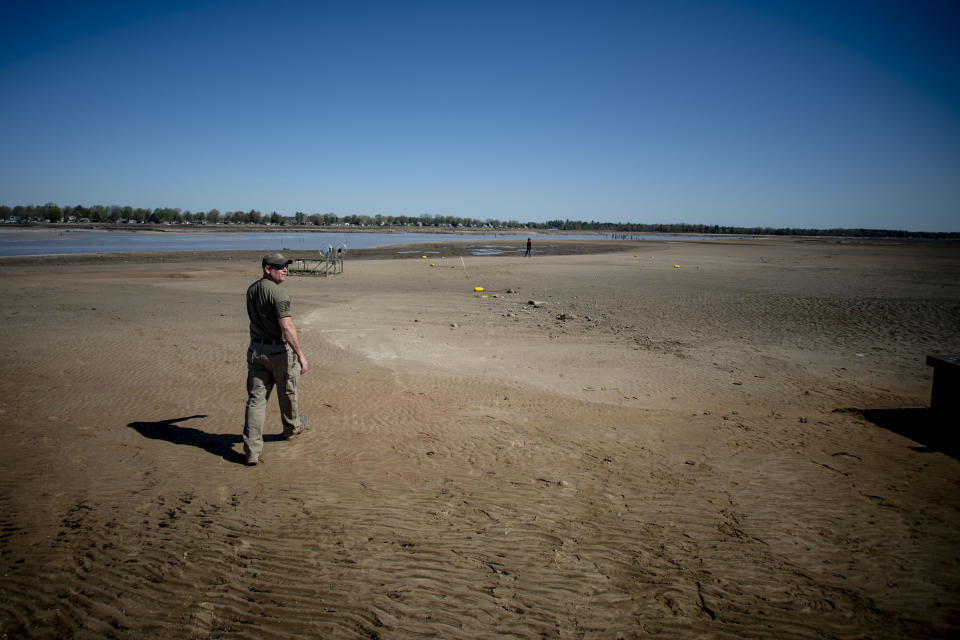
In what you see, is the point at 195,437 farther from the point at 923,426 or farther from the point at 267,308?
the point at 923,426

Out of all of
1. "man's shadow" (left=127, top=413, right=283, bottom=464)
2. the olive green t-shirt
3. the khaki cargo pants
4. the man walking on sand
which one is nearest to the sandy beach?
"man's shadow" (left=127, top=413, right=283, bottom=464)

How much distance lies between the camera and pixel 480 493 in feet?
16.5

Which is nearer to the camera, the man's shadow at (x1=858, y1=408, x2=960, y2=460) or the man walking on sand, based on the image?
the man walking on sand

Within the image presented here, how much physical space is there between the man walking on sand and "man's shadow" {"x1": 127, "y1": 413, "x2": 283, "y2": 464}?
456 mm

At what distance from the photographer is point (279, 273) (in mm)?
5395

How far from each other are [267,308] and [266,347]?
46 cm

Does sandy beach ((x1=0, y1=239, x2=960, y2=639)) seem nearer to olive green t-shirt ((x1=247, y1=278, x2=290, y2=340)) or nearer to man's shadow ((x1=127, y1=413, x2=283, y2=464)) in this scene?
man's shadow ((x1=127, y1=413, x2=283, y2=464))

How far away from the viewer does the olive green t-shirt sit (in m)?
5.21

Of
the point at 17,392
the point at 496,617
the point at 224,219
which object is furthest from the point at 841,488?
the point at 224,219

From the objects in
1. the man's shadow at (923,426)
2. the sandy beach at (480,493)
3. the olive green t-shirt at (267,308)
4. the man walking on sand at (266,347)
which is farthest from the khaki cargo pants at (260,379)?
the man's shadow at (923,426)

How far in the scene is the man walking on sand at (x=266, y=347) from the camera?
17.2ft

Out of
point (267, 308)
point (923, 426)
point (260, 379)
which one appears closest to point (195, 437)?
point (260, 379)

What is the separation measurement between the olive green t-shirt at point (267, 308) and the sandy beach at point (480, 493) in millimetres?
1571

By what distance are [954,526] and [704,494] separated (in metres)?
2.17
